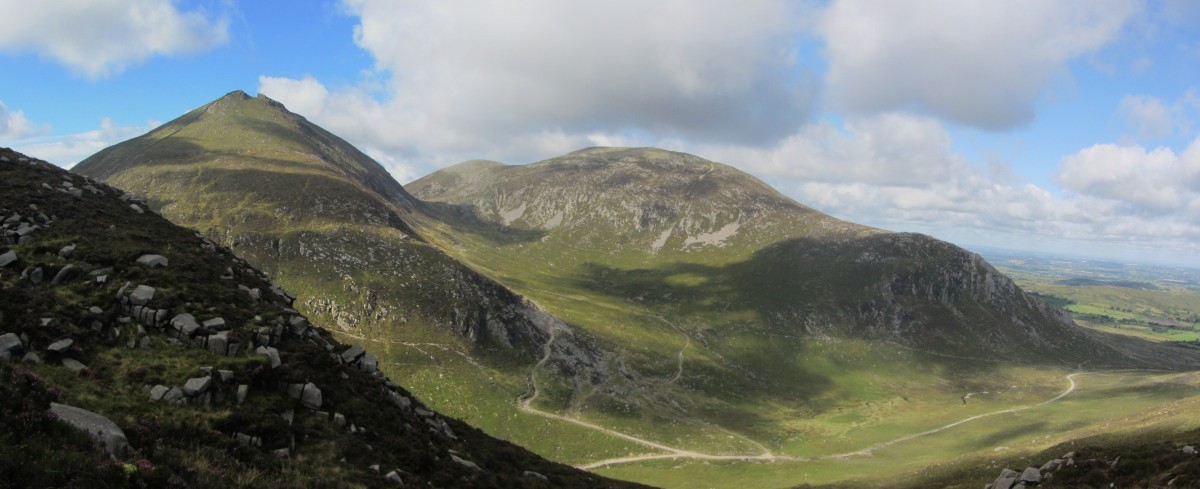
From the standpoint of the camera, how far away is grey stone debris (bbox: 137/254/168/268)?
2855 cm

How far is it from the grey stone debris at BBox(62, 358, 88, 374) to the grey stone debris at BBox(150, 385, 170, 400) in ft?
9.91

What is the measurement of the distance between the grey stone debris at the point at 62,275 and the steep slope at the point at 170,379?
0.11m

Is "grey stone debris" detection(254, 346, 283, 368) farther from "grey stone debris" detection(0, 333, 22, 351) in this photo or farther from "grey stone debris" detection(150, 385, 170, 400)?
"grey stone debris" detection(0, 333, 22, 351)

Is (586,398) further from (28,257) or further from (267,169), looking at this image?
(267,169)

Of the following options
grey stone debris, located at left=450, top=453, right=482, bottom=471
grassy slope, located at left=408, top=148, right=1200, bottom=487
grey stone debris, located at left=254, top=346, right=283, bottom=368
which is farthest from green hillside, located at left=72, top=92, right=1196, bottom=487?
grey stone debris, located at left=254, top=346, right=283, bottom=368

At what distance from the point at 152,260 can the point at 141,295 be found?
15.1 ft

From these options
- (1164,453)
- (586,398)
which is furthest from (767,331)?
(1164,453)

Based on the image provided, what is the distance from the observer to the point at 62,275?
2564 cm

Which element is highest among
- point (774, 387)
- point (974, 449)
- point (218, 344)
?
point (218, 344)

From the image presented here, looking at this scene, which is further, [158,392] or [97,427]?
[158,392]

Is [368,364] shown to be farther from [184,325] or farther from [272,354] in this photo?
[184,325]

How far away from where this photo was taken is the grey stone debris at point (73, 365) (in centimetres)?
2070

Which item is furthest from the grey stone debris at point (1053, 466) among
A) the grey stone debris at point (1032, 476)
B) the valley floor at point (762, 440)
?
the valley floor at point (762, 440)

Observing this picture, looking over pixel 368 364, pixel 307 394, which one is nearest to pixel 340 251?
pixel 368 364
